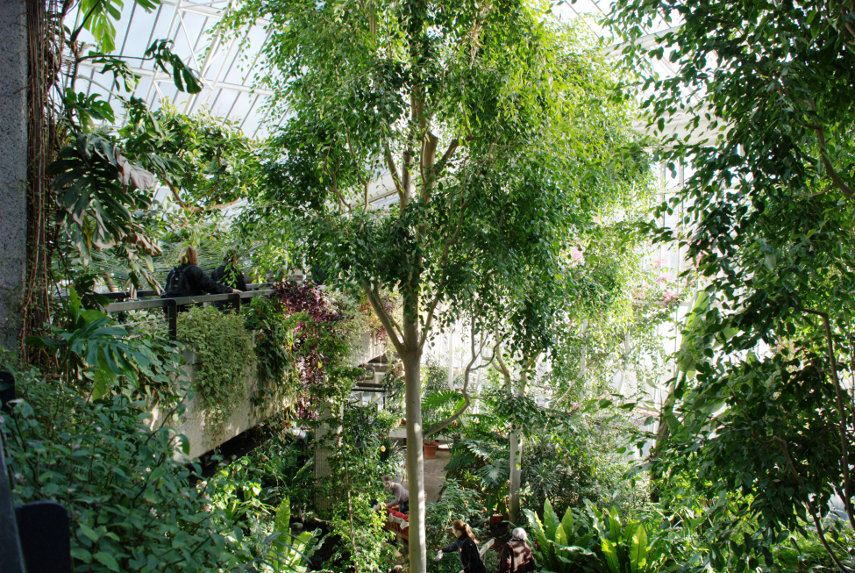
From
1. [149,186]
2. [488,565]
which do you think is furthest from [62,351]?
[488,565]

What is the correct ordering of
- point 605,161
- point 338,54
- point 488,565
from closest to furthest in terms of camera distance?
point 338,54, point 605,161, point 488,565

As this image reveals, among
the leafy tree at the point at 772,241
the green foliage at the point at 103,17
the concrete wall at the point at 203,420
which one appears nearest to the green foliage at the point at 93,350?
the concrete wall at the point at 203,420

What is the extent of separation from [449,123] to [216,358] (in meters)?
2.72

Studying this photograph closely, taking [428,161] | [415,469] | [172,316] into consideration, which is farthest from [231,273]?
[415,469]

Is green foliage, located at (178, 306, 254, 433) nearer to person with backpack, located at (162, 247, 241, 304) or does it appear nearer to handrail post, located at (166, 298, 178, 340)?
handrail post, located at (166, 298, 178, 340)

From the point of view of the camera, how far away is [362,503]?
20.5 ft

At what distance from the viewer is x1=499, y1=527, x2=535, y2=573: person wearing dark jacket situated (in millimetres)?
6219

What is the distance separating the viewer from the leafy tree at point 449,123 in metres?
4.21

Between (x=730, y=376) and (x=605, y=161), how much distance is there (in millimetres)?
2687

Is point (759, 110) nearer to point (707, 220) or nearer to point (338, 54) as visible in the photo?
point (707, 220)

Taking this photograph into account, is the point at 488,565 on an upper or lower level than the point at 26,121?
lower

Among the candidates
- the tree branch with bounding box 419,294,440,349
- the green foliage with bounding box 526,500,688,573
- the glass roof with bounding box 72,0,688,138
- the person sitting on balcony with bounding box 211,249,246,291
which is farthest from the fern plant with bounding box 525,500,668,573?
the glass roof with bounding box 72,0,688,138

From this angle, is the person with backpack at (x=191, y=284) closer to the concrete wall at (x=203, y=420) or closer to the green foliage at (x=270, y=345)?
the green foliage at (x=270, y=345)

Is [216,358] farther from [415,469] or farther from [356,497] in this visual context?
[356,497]
